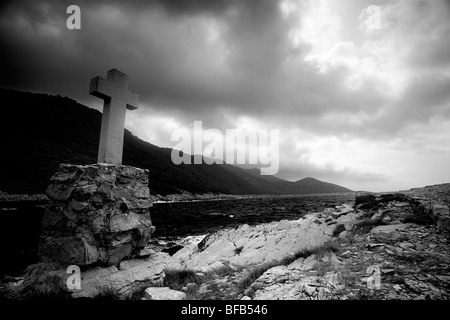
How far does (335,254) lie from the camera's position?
22.1 ft

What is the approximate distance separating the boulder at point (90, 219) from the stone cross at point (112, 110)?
0.85 metres

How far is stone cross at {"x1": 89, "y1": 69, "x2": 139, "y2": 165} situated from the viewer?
25.4ft

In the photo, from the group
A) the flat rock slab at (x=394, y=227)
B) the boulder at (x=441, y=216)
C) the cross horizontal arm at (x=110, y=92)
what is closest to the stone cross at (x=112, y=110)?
the cross horizontal arm at (x=110, y=92)

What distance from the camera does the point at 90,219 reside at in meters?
6.48

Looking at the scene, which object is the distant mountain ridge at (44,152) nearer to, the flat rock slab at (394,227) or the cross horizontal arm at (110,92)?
the cross horizontal arm at (110,92)

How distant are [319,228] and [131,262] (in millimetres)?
9533

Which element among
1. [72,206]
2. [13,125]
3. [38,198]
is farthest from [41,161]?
[72,206]

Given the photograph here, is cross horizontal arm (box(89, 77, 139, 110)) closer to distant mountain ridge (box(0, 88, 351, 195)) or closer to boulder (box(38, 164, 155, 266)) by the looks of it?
boulder (box(38, 164, 155, 266))

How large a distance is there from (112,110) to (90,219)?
3.77 meters

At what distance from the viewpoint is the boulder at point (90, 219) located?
6332 mm

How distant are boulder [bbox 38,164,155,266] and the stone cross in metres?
0.85

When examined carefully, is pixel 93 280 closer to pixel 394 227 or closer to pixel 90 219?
pixel 90 219

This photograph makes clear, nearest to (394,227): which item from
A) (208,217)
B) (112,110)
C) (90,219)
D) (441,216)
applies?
(441,216)
